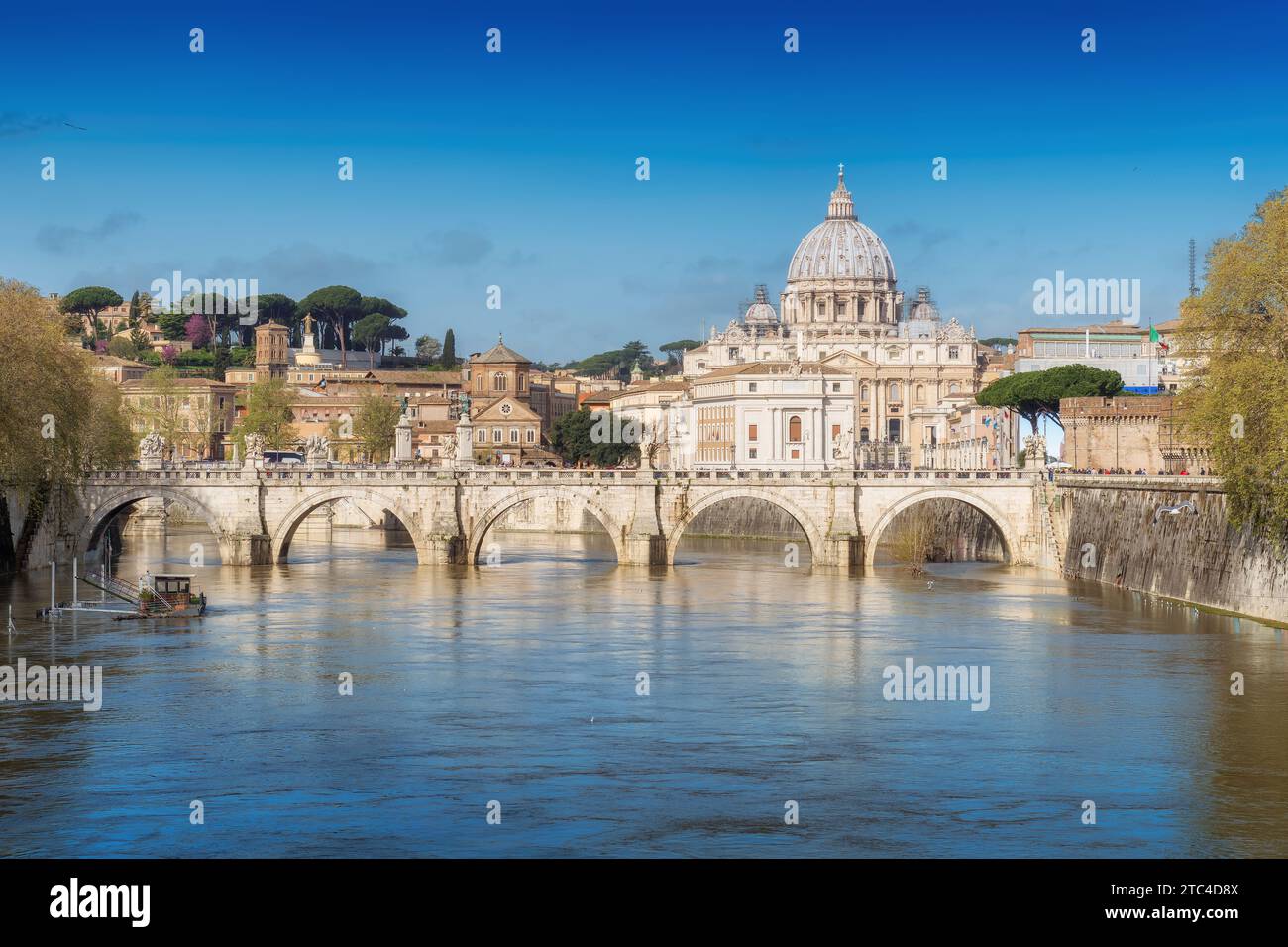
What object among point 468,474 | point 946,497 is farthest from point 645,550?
point 946,497

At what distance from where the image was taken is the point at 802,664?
47125mm

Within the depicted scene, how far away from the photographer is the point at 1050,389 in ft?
351

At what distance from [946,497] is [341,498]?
25.9m

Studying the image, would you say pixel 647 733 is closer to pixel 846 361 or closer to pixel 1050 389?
pixel 1050 389

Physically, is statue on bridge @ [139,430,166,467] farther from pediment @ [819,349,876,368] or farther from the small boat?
pediment @ [819,349,876,368]

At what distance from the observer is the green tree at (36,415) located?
5956cm

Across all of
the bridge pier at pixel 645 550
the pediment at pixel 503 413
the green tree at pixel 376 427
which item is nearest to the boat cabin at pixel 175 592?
the bridge pier at pixel 645 550

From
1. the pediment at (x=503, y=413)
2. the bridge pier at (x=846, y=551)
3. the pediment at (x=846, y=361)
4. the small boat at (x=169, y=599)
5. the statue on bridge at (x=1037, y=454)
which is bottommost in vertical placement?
the small boat at (x=169, y=599)

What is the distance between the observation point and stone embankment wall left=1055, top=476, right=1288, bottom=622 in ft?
171

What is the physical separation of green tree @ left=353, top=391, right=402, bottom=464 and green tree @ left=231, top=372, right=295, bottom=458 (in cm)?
582

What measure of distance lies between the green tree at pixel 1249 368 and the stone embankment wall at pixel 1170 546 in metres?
2.35

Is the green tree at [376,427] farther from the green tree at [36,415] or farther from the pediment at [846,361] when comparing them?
the green tree at [36,415]
